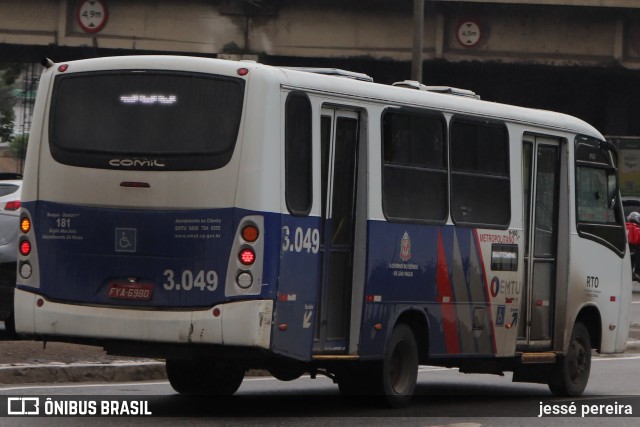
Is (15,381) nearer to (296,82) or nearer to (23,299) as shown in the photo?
(23,299)

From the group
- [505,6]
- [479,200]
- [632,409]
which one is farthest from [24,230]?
[505,6]

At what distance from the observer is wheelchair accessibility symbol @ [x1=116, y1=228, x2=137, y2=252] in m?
11.2

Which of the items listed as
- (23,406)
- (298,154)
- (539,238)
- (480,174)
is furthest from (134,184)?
(539,238)

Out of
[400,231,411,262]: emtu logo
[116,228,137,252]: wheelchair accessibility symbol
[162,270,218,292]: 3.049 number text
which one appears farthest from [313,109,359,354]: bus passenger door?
[116,228,137,252]: wheelchair accessibility symbol

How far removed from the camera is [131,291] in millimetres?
11211

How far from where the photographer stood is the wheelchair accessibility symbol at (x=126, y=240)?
36.8 feet

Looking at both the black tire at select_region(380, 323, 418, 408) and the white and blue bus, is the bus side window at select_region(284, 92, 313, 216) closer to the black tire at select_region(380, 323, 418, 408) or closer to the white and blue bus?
the white and blue bus

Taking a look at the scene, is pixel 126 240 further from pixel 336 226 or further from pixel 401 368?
pixel 401 368

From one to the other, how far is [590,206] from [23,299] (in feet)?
20.9

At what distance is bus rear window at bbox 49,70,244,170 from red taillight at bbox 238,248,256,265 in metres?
0.67

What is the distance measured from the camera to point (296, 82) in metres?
11.5

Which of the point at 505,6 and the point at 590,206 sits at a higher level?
the point at 505,6

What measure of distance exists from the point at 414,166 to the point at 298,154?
1.69 metres

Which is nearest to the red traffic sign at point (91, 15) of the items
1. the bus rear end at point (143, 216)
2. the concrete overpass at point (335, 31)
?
the concrete overpass at point (335, 31)
